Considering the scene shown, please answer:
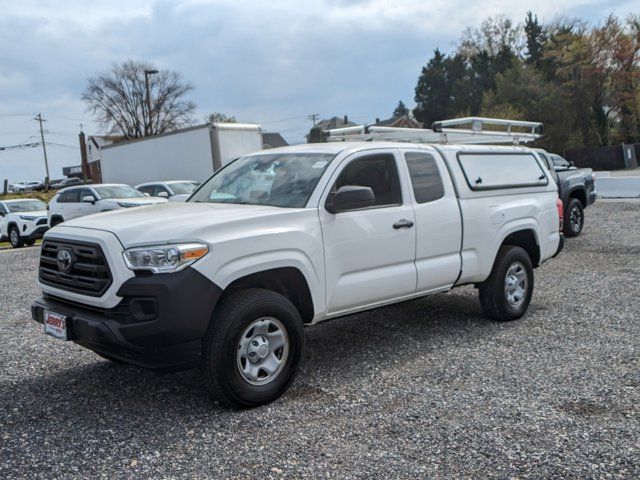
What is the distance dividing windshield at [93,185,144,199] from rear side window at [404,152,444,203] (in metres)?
12.4

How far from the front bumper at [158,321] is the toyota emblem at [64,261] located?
445 mm

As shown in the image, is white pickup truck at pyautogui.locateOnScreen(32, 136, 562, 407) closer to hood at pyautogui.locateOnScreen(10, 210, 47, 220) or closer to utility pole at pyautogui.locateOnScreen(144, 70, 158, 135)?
hood at pyautogui.locateOnScreen(10, 210, 47, 220)

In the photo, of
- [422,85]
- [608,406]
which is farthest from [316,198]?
[422,85]

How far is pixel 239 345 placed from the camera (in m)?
4.18

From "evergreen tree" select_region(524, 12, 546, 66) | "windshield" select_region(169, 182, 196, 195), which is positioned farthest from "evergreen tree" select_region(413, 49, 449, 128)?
"windshield" select_region(169, 182, 196, 195)

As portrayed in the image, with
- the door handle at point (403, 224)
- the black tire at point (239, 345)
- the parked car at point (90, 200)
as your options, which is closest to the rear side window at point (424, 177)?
the door handle at point (403, 224)

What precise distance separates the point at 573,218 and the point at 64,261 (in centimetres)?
1103

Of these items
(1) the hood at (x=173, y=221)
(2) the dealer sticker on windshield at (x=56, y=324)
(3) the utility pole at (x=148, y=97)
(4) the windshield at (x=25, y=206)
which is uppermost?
(3) the utility pole at (x=148, y=97)

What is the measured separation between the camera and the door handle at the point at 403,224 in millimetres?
5199

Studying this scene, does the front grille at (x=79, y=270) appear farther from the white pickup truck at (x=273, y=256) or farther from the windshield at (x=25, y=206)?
the windshield at (x=25, y=206)

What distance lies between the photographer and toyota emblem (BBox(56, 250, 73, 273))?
4.32 metres

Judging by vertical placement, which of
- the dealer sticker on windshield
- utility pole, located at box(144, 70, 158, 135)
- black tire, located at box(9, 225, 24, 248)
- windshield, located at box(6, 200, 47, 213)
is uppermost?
utility pole, located at box(144, 70, 158, 135)

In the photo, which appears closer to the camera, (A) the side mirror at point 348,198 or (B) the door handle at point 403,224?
(A) the side mirror at point 348,198

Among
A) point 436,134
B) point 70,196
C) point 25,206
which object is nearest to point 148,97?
point 25,206
